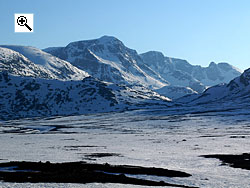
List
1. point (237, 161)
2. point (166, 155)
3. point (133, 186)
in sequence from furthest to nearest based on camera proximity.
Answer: point (166, 155), point (237, 161), point (133, 186)

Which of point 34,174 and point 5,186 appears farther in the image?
point 34,174

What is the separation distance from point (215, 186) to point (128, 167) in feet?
42.8

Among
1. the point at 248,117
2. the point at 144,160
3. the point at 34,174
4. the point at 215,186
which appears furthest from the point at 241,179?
the point at 248,117

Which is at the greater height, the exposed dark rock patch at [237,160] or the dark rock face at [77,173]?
the dark rock face at [77,173]

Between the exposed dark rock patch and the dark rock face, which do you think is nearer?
the dark rock face

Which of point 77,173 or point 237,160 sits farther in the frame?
point 237,160

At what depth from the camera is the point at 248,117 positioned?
192625 millimetres

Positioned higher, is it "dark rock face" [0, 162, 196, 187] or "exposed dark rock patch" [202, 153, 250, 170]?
"dark rock face" [0, 162, 196, 187]

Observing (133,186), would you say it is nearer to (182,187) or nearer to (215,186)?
(182,187)

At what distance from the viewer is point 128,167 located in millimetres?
46812

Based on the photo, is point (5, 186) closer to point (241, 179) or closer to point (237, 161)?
point (241, 179)

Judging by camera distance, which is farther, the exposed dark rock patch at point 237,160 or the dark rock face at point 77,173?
the exposed dark rock patch at point 237,160

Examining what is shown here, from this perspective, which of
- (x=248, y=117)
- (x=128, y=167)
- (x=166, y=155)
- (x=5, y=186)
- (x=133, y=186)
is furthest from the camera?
(x=248, y=117)

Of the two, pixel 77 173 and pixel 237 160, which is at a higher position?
pixel 77 173
